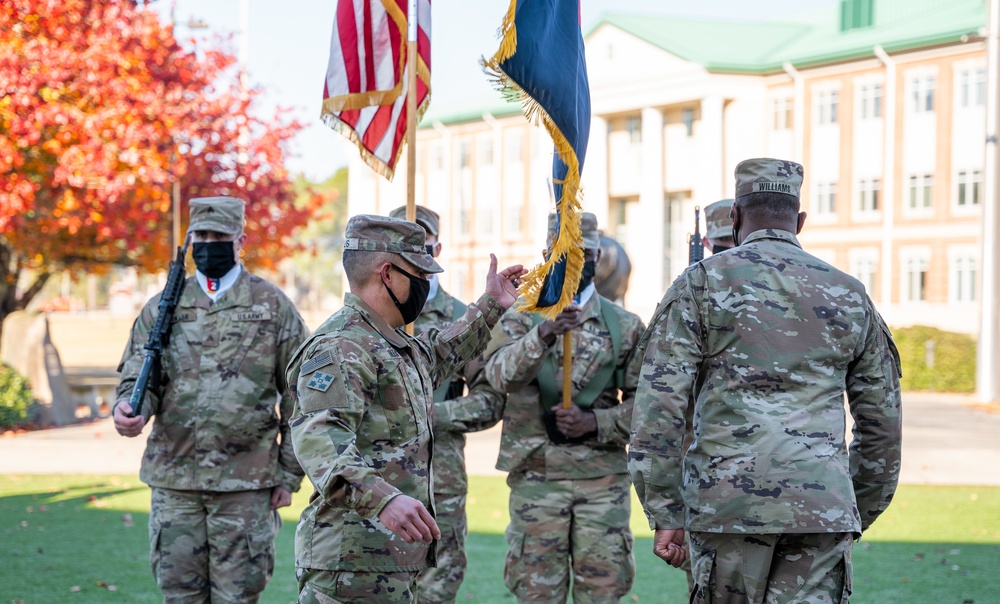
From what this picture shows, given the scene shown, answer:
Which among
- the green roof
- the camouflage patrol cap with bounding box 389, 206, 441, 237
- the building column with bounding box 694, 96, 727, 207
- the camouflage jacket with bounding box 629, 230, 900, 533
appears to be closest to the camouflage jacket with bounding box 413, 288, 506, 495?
the camouflage patrol cap with bounding box 389, 206, 441, 237

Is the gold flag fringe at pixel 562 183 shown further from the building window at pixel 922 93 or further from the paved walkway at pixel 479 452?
the building window at pixel 922 93

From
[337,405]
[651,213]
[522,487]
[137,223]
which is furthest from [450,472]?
[651,213]

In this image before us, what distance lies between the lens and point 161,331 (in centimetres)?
588

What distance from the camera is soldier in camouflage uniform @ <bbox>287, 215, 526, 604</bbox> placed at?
13.0 feet

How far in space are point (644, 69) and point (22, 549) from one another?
44.0 meters

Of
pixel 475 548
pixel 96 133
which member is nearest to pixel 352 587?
pixel 475 548

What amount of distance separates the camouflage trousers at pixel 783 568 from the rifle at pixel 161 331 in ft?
10.0

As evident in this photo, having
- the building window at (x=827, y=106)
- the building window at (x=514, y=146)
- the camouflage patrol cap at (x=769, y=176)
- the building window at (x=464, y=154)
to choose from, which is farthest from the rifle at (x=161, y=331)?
the building window at (x=464, y=154)

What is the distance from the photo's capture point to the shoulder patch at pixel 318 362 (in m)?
4.02

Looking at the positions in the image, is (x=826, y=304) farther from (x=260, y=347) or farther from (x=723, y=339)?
(x=260, y=347)

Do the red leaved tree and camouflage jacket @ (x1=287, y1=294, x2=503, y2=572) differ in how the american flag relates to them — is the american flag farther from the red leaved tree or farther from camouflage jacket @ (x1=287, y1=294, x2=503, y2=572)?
the red leaved tree

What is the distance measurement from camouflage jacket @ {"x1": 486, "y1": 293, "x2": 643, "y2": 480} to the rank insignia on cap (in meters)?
1.93

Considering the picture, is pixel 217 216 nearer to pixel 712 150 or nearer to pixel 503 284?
pixel 503 284

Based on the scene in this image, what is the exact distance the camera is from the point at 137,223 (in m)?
17.3
